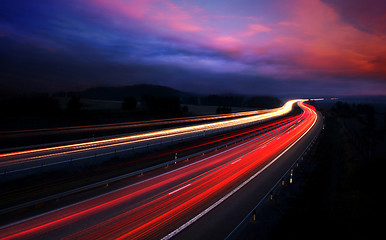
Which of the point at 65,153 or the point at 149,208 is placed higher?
the point at 149,208

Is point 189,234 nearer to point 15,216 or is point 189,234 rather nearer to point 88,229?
point 88,229

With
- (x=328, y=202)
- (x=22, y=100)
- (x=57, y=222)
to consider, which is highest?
(x=22, y=100)

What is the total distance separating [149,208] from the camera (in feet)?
32.5

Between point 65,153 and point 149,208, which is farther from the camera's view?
point 65,153

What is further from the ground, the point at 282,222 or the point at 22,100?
the point at 22,100

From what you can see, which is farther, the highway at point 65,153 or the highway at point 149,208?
the highway at point 65,153

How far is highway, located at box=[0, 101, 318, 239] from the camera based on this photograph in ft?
26.0

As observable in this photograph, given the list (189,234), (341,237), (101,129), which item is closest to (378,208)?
(341,237)

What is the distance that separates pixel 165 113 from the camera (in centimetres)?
6078

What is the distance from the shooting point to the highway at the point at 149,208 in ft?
26.0

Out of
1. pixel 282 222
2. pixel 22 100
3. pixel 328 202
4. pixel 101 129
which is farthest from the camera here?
pixel 22 100

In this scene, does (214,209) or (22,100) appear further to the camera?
(22,100)

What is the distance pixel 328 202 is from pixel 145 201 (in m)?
10.5

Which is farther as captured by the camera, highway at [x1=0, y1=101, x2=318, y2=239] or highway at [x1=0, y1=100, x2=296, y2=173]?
highway at [x1=0, y1=100, x2=296, y2=173]
